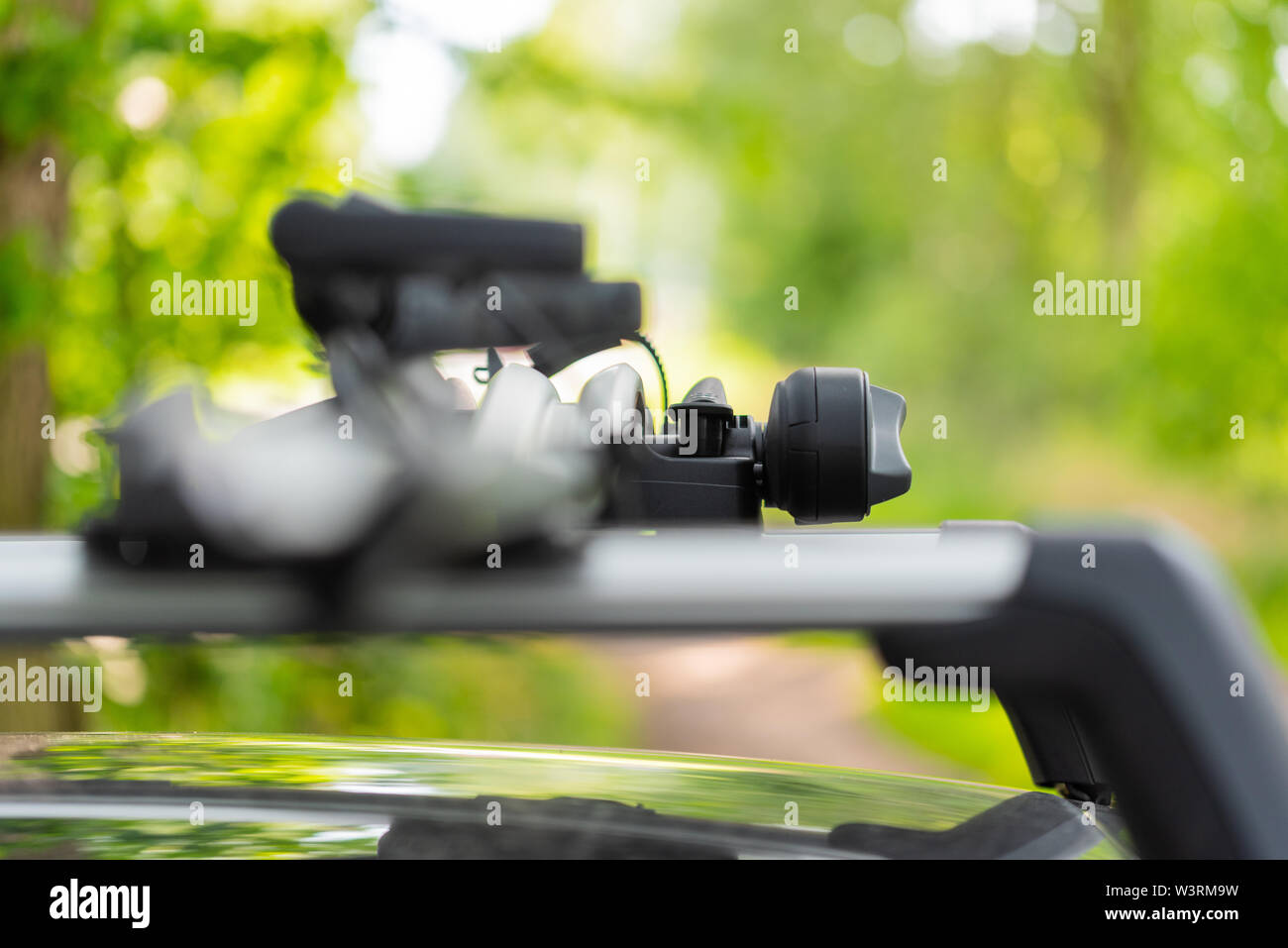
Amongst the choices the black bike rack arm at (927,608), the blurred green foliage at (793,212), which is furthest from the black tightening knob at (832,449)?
the blurred green foliage at (793,212)

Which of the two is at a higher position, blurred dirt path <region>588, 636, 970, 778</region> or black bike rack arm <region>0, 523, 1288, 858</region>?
black bike rack arm <region>0, 523, 1288, 858</region>

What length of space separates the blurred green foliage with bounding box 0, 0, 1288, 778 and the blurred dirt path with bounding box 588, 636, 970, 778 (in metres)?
0.69

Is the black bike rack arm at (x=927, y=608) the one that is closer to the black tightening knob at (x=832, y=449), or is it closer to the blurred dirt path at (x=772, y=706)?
the black tightening knob at (x=832, y=449)

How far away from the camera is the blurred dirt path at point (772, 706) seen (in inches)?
366

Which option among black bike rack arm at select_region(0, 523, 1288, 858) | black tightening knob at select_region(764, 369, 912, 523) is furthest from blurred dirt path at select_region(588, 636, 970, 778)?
black bike rack arm at select_region(0, 523, 1288, 858)

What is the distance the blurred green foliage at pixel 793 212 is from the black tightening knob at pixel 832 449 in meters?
0.37

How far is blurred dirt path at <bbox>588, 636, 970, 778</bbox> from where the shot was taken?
9.30 metres

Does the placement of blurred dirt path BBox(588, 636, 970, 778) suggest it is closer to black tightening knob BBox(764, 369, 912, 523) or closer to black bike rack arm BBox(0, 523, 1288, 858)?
black tightening knob BBox(764, 369, 912, 523)

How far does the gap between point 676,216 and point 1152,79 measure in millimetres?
6745

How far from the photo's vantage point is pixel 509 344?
49.4 inches

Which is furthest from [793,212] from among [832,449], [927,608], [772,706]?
[927,608]

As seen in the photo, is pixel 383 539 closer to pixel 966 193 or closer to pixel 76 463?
pixel 76 463

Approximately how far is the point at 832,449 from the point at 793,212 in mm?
19442

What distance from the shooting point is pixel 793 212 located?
1991cm
